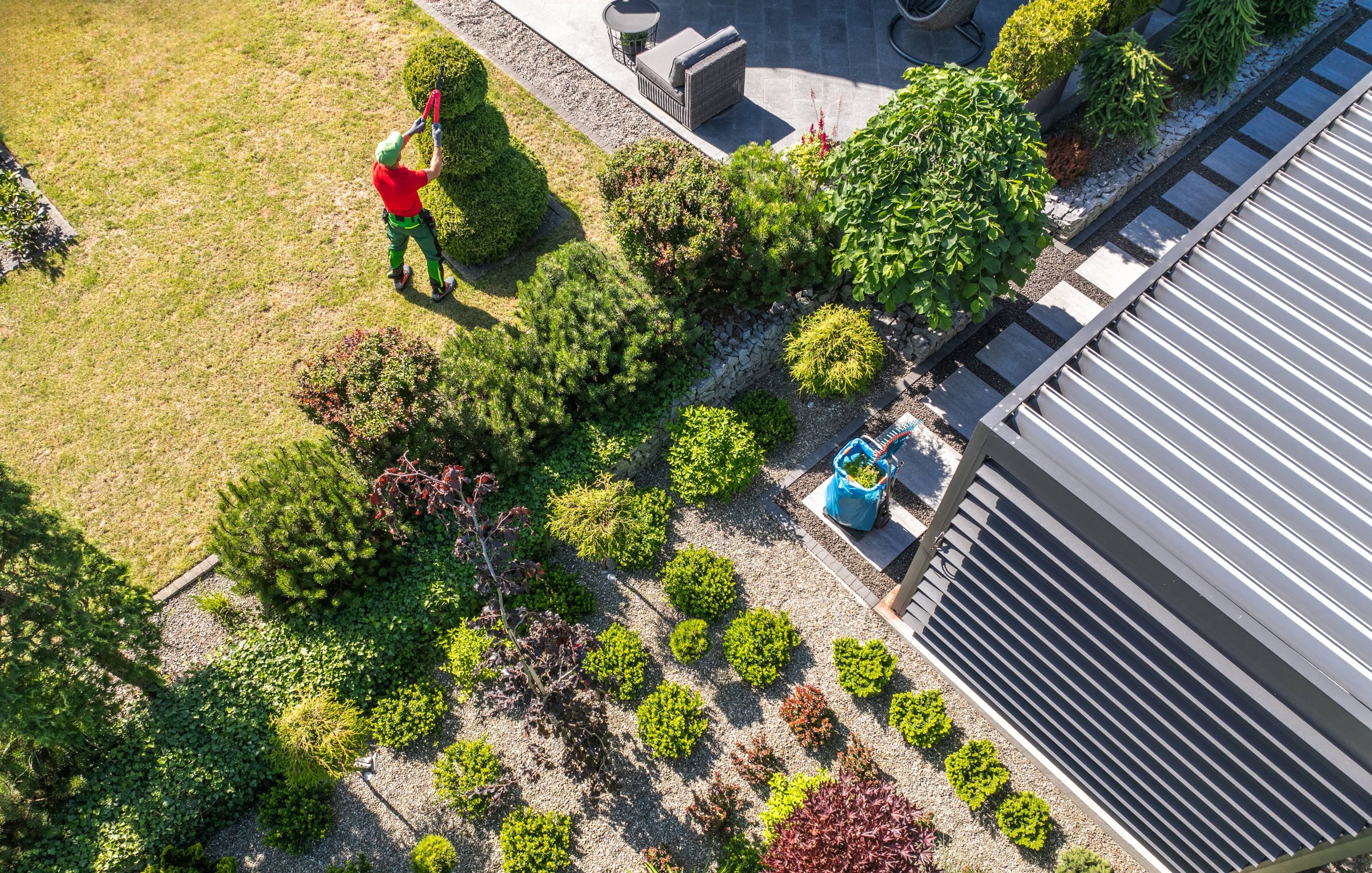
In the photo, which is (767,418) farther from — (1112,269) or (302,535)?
(1112,269)

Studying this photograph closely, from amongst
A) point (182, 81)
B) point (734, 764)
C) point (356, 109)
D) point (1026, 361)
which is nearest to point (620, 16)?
point (356, 109)

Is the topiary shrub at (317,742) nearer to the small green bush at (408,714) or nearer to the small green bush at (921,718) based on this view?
the small green bush at (408,714)

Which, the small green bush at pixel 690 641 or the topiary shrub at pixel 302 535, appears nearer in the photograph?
the topiary shrub at pixel 302 535

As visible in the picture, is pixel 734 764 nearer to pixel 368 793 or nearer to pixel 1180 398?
pixel 368 793

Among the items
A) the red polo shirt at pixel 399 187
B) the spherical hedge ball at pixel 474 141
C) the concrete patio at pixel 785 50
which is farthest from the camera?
the concrete patio at pixel 785 50

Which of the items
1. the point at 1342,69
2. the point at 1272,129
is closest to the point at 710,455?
the point at 1272,129

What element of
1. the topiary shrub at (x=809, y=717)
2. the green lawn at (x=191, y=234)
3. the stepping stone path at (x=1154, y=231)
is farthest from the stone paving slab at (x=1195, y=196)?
the topiary shrub at (x=809, y=717)

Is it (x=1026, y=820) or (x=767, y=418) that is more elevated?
(x=767, y=418)

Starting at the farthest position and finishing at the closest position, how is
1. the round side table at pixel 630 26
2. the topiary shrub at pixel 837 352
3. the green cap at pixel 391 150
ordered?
the round side table at pixel 630 26 → the green cap at pixel 391 150 → the topiary shrub at pixel 837 352

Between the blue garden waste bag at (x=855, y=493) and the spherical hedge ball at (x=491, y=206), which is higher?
the spherical hedge ball at (x=491, y=206)
